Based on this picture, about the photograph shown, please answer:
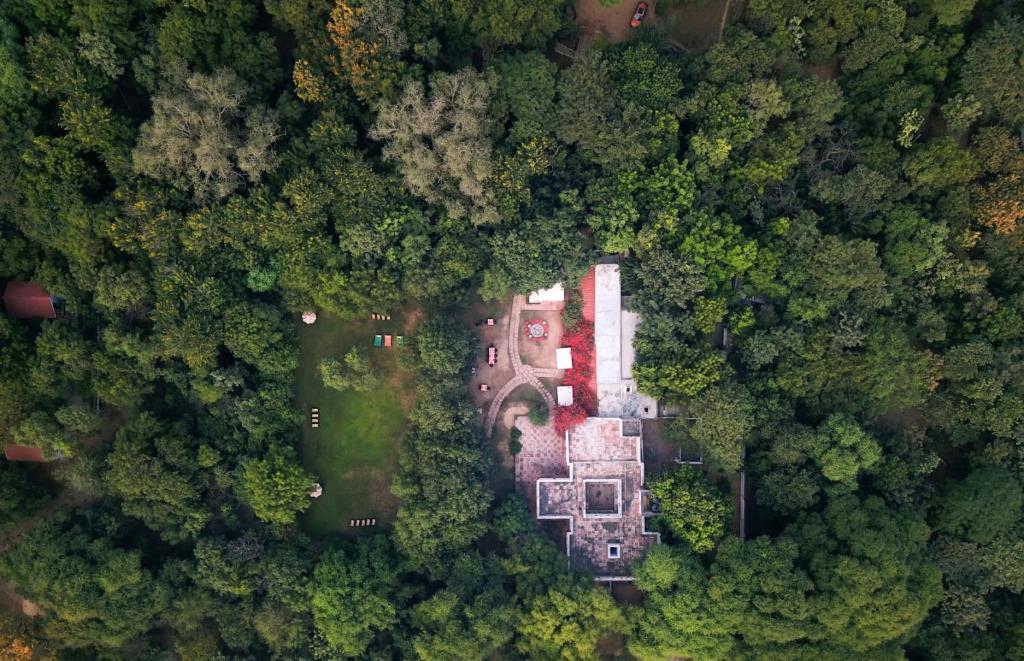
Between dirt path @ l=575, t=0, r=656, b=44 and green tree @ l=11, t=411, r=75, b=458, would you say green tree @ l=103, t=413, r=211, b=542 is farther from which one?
dirt path @ l=575, t=0, r=656, b=44

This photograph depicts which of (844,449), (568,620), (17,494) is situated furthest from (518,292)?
(17,494)

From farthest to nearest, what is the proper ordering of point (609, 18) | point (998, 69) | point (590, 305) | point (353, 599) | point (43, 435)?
point (590, 305) → point (609, 18) → point (353, 599) → point (43, 435) → point (998, 69)

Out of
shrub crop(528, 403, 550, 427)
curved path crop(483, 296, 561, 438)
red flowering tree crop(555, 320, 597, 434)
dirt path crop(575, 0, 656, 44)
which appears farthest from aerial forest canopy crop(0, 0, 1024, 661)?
shrub crop(528, 403, 550, 427)

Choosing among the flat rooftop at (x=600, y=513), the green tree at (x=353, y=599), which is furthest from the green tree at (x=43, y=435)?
the flat rooftop at (x=600, y=513)

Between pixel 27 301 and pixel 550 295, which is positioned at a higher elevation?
pixel 550 295

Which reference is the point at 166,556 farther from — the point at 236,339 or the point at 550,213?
the point at 550,213

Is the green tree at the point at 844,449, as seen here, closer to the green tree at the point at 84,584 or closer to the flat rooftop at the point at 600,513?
the flat rooftop at the point at 600,513

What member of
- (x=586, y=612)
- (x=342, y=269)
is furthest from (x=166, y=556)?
(x=586, y=612)

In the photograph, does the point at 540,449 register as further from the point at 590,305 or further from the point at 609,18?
the point at 609,18
